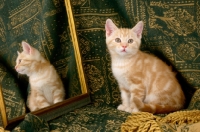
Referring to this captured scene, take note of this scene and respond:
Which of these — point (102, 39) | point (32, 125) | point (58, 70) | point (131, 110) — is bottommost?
point (131, 110)

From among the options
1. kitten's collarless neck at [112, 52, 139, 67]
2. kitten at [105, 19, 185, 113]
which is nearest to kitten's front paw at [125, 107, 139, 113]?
kitten at [105, 19, 185, 113]

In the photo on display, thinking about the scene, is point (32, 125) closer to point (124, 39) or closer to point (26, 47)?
point (26, 47)

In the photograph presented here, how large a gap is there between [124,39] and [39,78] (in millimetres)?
476

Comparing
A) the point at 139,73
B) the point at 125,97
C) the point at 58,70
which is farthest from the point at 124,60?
the point at 58,70

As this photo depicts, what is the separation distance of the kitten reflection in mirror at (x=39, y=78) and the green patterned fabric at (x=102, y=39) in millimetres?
45

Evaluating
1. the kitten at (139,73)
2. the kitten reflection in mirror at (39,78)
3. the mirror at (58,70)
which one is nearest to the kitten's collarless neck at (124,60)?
the kitten at (139,73)

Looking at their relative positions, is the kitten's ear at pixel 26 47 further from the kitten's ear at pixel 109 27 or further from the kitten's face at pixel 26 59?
the kitten's ear at pixel 109 27

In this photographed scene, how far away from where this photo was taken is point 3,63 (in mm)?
1271

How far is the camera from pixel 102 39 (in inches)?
63.5

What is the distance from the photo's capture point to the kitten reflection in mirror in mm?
1286

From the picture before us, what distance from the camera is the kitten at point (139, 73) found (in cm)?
140

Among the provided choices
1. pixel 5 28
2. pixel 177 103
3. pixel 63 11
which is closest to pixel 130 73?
pixel 177 103

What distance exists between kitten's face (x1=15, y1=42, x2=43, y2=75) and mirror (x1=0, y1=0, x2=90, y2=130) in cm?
2

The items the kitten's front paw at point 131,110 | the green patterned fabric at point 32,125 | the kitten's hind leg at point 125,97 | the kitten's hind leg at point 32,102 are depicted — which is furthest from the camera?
the kitten's hind leg at point 125,97
